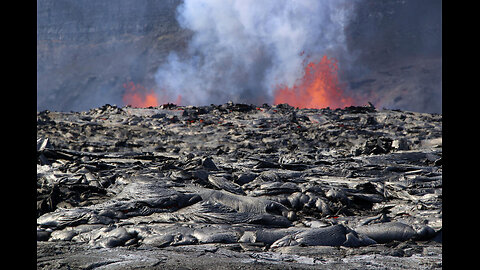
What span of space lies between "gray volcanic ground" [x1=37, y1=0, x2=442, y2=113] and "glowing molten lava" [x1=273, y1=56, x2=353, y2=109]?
1216 mm

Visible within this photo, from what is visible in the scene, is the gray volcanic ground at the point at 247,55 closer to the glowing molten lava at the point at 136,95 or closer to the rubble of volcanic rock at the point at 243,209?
the glowing molten lava at the point at 136,95

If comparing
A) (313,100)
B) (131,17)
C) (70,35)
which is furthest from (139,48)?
(313,100)

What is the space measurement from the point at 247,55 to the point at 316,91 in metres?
11.0

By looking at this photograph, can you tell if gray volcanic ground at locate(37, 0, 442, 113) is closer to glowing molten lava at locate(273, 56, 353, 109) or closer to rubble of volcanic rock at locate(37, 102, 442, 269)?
glowing molten lava at locate(273, 56, 353, 109)

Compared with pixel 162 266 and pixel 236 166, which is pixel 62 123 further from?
pixel 162 266

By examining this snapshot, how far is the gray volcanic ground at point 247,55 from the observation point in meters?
44.0

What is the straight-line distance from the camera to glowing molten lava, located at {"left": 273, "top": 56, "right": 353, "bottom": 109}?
134ft

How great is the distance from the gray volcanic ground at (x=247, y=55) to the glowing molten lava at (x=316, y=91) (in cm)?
122

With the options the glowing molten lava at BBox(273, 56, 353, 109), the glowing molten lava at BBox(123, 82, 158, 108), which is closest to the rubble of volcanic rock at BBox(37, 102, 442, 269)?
the glowing molten lava at BBox(273, 56, 353, 109)

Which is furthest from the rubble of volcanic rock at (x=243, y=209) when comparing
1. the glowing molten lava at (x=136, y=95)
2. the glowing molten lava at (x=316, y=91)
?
the glowing molten lava at (x=136, y=95)

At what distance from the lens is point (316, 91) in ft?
136

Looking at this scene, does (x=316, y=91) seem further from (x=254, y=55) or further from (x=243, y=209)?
(x=243, y=209)

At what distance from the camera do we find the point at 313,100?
133 ft
